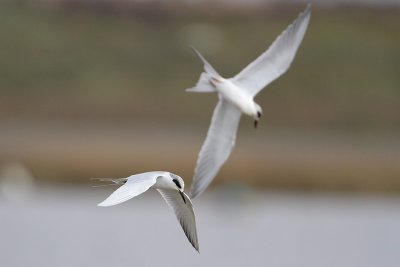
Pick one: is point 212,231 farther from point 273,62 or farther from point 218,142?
point 273,62

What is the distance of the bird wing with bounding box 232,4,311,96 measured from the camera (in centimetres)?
830

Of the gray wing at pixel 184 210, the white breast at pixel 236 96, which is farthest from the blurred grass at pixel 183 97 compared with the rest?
the gray wing at pixel 184 210

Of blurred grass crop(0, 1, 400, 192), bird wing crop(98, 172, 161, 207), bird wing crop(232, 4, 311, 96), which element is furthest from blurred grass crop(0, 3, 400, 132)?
bird wing crop(98, 172, 161, 207)

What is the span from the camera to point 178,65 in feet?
75.1

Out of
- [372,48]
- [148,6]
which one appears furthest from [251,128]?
[148,6]

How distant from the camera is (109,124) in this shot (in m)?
18.9

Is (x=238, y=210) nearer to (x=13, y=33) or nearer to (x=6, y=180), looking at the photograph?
(x=6, y=180)

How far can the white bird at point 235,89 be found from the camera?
8.12 metres

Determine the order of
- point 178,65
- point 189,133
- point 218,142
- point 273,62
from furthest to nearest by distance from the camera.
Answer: point 178,65, point 189,133, point 218,142, point 273,62

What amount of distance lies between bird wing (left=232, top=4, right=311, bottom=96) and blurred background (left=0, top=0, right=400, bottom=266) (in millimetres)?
4996

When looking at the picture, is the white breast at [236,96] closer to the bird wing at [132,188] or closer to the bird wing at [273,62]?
the bird wing at [273,62]

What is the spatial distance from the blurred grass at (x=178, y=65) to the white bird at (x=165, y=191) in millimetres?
11258

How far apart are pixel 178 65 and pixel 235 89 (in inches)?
581

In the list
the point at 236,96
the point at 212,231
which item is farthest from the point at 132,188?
the point at 212,231
